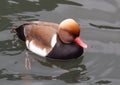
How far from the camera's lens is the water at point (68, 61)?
7277 millimetres

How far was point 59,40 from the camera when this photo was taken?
7.64 metres

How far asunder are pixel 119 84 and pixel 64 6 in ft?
7.88

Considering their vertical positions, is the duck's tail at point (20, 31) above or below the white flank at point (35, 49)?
above

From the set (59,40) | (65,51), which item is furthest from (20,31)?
(65,51)

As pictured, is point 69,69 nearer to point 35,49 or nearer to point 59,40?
point 59,40

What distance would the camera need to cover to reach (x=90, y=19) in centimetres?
866

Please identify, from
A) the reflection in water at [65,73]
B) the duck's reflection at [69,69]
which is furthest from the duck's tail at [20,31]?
the reflection in water at [65,73]

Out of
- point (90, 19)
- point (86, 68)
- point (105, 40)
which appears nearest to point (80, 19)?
point (90, 19)

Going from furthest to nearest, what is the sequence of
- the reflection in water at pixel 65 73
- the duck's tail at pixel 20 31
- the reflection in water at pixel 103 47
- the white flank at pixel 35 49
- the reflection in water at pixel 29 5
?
the reflection in water at pixel 29 5, the duck's tail at pixel 20 31, the reflection in water at pixel 103 47, the white flank at pixel 35 49, the reflection in water at pixel 65 73

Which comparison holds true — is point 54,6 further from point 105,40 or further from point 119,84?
point 119,84

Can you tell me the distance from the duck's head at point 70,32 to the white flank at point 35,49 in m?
0.36

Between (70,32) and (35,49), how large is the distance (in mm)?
672

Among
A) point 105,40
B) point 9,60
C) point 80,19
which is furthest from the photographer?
point 80,19

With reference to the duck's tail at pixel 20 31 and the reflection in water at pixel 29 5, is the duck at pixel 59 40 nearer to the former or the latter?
the duck's tail at pixel 20 31
